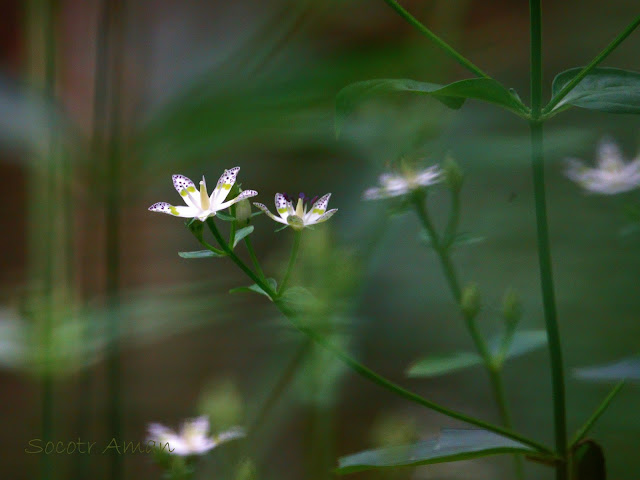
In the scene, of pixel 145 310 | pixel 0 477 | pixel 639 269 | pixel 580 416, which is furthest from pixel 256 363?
pixel 145 310

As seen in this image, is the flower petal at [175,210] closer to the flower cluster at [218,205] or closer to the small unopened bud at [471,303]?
the flower cluster at [218,205]

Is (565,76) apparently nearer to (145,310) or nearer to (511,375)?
(145,310)

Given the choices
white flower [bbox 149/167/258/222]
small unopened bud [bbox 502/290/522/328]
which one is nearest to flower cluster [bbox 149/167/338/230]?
white flower [bbox 149/167/258/222]

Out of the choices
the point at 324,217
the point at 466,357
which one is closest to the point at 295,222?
the point at 324,217

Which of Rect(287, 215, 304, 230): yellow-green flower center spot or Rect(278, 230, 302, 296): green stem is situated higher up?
Rect(287, 215, 304, 230): yellow-green flower center spot

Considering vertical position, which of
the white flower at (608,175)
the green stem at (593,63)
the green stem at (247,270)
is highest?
the white flower at (608,175)

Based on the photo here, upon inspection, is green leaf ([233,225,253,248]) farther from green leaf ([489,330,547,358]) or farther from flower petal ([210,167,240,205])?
green leaf ([489,330,547,358])

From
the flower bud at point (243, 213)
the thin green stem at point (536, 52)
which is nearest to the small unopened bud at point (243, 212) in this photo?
the flower bud at point (243, 213)

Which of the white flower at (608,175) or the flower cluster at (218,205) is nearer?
the flower cluster at (218,205)
